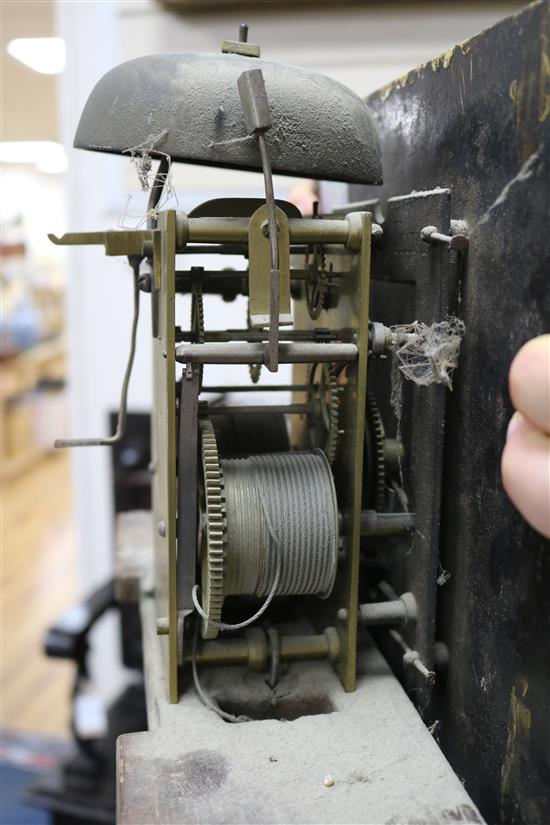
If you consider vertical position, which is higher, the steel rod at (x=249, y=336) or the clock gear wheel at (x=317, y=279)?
the clock gear wheel at (x=317, y=279)

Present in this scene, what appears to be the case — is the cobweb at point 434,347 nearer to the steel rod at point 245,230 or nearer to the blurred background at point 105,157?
the steel rod at point 245,230

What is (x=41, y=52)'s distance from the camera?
1938 millimetres

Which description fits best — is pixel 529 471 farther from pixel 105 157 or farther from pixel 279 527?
pixel 105 157

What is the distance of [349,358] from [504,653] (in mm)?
387

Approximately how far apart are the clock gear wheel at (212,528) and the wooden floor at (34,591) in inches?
85.9

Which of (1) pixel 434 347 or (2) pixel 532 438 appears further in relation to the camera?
(1) pixel 434 347

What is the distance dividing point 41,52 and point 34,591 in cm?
234

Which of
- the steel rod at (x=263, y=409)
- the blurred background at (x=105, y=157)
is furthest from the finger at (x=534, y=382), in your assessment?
the blurred background at (x=105, y=157)

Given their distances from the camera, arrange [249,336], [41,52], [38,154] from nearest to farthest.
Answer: [249,336], [41,52], [38,154]

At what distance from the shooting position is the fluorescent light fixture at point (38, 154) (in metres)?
1.93

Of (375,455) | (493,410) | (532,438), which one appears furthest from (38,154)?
(532,438)

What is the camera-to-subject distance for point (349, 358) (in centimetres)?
96

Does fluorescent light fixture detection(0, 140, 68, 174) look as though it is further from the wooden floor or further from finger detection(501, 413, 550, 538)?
the wooden floor

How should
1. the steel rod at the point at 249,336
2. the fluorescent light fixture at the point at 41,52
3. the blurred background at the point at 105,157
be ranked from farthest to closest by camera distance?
the blurred background at the point at 105,157 < the fluorescent light fixture at the point at 41,52 < the steel rod at the point at 249,336
